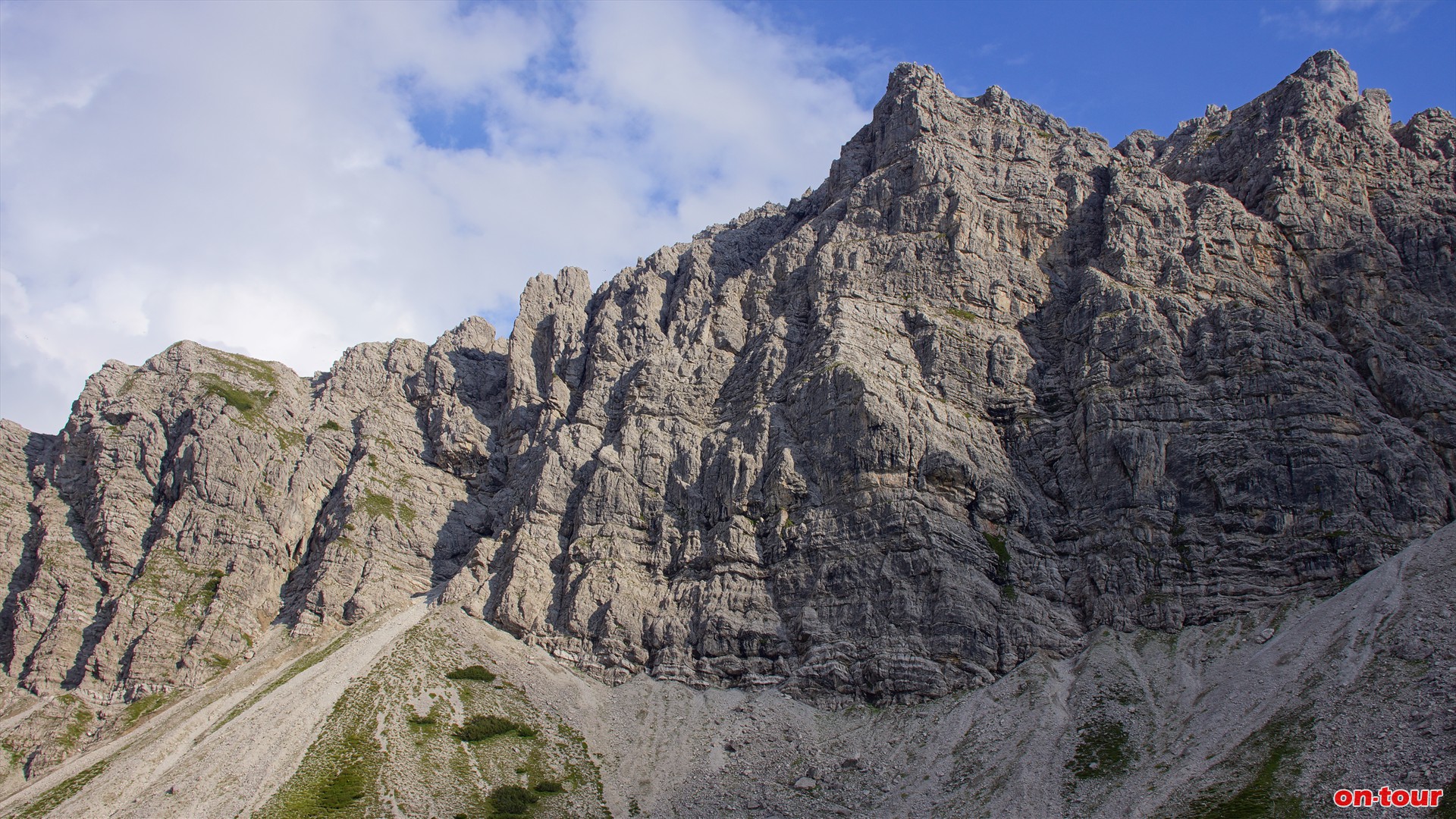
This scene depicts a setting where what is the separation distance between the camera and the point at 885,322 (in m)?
120

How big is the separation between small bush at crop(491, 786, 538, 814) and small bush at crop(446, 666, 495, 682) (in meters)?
16.6

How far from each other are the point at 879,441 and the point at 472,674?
47.2 metres

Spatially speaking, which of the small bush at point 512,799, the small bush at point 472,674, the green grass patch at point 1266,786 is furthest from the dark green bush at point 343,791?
the green grass patch at point 1266,786

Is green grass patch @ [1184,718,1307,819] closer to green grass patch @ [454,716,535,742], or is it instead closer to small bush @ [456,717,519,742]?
green grass patch @ [454,716,535,742]

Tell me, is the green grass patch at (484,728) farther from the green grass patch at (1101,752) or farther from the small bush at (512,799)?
the green grass patch at (1101,752)

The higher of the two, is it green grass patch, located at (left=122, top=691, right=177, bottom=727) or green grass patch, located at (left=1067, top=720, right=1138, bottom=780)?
green grass patch, located at (left=1067, top=720, right=1138, bottom=780)

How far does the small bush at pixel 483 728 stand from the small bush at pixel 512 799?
293 inches

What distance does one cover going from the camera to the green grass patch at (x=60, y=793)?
81750 millimetres

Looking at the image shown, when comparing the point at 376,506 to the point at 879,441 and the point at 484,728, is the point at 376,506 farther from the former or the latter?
the point at 879,441

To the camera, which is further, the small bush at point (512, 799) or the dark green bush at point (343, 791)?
the small bush at point (512, 799)

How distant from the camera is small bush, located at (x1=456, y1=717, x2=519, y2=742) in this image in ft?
279

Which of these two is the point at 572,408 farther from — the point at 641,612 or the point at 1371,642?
the point at 1371,642

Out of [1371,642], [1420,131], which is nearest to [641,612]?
[1371,642]

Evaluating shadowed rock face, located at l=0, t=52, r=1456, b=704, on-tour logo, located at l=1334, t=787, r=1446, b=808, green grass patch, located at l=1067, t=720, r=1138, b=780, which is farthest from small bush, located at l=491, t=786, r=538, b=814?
on-tour logo, located at l=1334, t=787, r=1446, b=808
